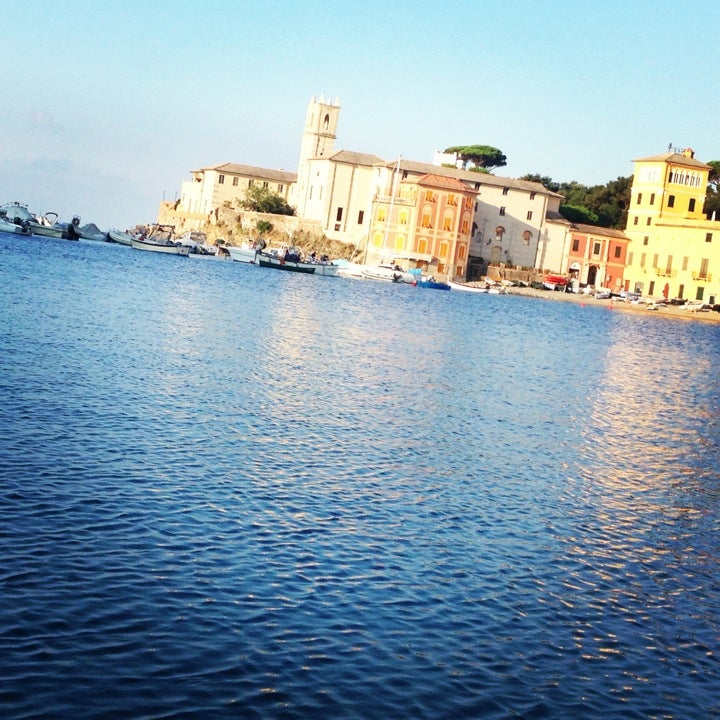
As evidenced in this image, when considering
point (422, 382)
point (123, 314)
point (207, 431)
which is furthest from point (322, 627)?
point (123, 314)

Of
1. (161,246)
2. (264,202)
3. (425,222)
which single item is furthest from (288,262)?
(264,202)

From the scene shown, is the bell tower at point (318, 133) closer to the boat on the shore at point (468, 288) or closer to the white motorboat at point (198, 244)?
the white motorboat at point (198, 244)

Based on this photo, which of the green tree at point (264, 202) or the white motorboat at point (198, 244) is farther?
the green tree at point (264, 202)

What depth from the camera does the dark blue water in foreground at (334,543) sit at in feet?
33.9

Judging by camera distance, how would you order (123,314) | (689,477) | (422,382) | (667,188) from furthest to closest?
(667,188), (123,314), (422,382), (689,477)

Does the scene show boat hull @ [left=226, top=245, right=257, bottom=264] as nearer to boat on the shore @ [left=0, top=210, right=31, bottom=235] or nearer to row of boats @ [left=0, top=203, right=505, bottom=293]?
A: row of boats @ [left=0, top=203, right=505, bottom=293]

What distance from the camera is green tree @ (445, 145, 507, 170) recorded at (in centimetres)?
15812

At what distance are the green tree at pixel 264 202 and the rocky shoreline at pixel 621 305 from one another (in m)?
36.8

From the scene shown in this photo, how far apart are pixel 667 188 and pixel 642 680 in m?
117

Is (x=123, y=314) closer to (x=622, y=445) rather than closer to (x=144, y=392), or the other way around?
(x=144, y=392)

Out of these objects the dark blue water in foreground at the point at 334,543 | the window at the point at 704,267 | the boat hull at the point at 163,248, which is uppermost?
the window at the point at 704,267

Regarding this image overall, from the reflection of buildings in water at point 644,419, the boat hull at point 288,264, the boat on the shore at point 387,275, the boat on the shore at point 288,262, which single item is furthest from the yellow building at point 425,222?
the reflection of buildings in water at point 644,419

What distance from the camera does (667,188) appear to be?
121 meters

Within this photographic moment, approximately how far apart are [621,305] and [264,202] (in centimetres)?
5004
